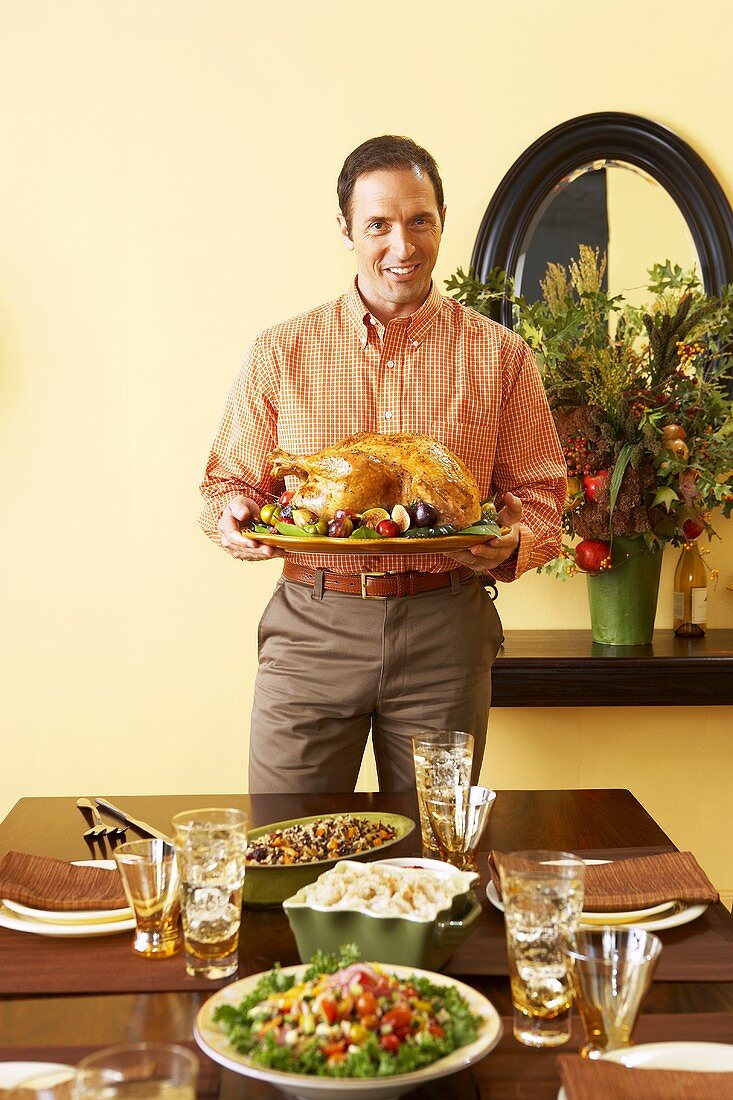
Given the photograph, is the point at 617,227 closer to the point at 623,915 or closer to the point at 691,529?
the point at 691,529

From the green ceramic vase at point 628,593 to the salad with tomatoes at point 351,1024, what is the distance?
6.48 feet

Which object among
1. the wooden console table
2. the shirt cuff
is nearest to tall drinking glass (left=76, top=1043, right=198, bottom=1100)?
the shirt cuff

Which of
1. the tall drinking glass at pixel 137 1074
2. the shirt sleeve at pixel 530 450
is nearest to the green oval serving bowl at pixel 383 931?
the tall drinking glass at pixel 137 1074

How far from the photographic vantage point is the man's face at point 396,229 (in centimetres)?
200

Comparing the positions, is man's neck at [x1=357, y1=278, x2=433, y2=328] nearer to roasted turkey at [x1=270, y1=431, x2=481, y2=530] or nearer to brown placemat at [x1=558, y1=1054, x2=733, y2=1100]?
roasted turkey at [x1=270, y1=431, x2=481, y2=530]

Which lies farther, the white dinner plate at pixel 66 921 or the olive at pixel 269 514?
the olive at pixel 269 514

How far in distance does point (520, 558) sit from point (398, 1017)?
1263 mm

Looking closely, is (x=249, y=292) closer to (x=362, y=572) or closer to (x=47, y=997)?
(x=362, y=572)

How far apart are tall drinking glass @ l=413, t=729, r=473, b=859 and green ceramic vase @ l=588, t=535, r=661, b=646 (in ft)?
5.09

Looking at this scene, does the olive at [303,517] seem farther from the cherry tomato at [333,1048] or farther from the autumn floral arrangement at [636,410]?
the autumn floral arrangement at [636,410]

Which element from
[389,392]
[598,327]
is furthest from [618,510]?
[389,392]

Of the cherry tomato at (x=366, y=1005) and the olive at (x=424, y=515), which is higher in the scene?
the olive at (x=424, y=515)

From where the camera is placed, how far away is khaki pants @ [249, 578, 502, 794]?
6.68 ft

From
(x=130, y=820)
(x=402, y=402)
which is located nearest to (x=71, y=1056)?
(x=130, y=820)
